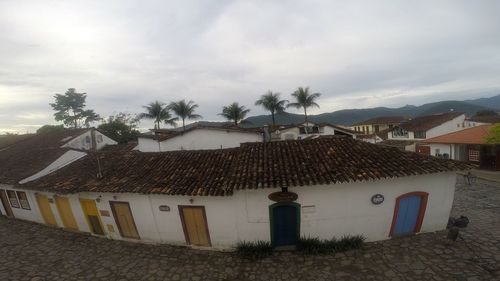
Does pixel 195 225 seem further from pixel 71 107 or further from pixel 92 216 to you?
pixel 71 107

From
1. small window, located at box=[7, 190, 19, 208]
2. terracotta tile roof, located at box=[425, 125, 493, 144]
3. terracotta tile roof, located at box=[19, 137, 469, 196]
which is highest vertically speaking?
terracotta tile roof, located at box=[19, 137, 469, 196]

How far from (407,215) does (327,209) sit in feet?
11.8

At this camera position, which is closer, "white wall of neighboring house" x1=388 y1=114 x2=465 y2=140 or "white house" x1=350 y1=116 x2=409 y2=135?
"white wall of neighboring house" x1=388 y1=114 x2=465 y2=140

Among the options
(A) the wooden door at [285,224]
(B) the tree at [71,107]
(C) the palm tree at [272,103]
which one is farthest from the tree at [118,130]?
(A) the wooden door at [285,224]

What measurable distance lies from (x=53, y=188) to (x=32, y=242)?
11.0 feet

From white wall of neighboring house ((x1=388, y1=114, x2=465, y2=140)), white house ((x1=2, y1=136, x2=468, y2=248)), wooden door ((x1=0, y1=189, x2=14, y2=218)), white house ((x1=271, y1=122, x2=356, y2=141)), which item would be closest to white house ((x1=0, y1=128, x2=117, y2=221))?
wooden door ((x1=0, y1=189, x2=14, y2=218))

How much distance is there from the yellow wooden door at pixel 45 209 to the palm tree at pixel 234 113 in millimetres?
31946

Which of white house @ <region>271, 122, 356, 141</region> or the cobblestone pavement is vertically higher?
white house @ <region>271, 122, 356, 141</region>

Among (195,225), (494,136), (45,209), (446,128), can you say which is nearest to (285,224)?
(195,225)

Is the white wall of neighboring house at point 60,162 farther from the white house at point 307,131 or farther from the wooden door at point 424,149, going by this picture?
the wooden door at point 424,149

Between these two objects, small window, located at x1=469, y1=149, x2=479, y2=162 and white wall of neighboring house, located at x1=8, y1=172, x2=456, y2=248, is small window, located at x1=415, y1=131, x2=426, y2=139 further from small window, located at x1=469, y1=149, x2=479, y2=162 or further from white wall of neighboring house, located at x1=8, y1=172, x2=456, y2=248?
white wall of neighboring house, located at x1=8, y1=172, x2=456, y2=248

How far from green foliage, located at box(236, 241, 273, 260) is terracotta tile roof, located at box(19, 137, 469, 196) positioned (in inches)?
106

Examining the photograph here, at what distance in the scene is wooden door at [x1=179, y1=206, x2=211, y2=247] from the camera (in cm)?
1151

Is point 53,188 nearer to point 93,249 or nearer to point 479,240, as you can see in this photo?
point 93,249
